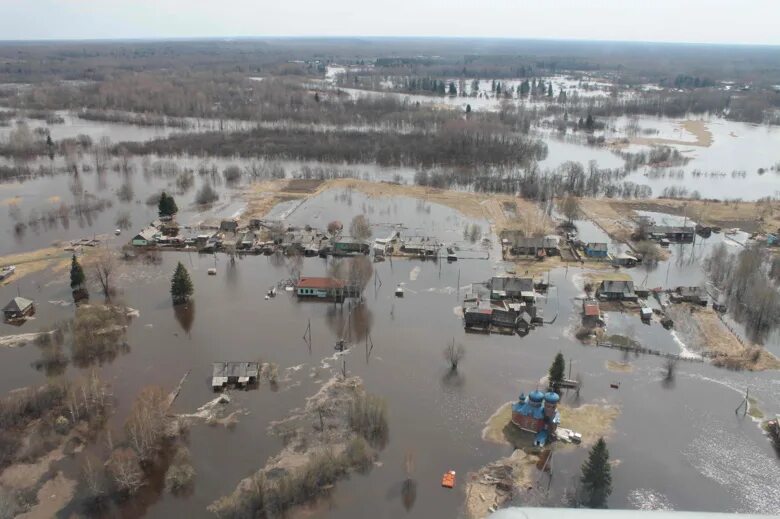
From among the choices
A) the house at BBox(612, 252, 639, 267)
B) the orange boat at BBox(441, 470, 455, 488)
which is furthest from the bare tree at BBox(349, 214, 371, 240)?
the orange boat at BBox(441, 470, 455, 488)

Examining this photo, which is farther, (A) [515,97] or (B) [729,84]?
(B) [729,84]

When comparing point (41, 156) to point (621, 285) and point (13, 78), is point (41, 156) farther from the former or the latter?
point (13, 78)

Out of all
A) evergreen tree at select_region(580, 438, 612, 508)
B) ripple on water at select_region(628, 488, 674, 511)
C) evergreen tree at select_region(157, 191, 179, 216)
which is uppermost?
evergreen tree at select_region(157, 191, 179, 216)

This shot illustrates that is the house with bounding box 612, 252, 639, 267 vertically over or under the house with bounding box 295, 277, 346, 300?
over

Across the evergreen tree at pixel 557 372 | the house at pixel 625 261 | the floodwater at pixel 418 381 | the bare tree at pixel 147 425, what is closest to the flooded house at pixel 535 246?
the floodwater at pixel 418 381

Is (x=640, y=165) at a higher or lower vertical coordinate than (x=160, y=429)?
higher

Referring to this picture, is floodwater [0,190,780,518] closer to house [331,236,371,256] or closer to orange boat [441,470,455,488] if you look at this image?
orange boat [441,470,455,488]

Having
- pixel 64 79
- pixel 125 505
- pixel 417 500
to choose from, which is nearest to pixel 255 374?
pixel 125 505

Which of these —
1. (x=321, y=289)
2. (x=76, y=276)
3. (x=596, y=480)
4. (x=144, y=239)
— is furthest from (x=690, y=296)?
(x=144, y=239)
